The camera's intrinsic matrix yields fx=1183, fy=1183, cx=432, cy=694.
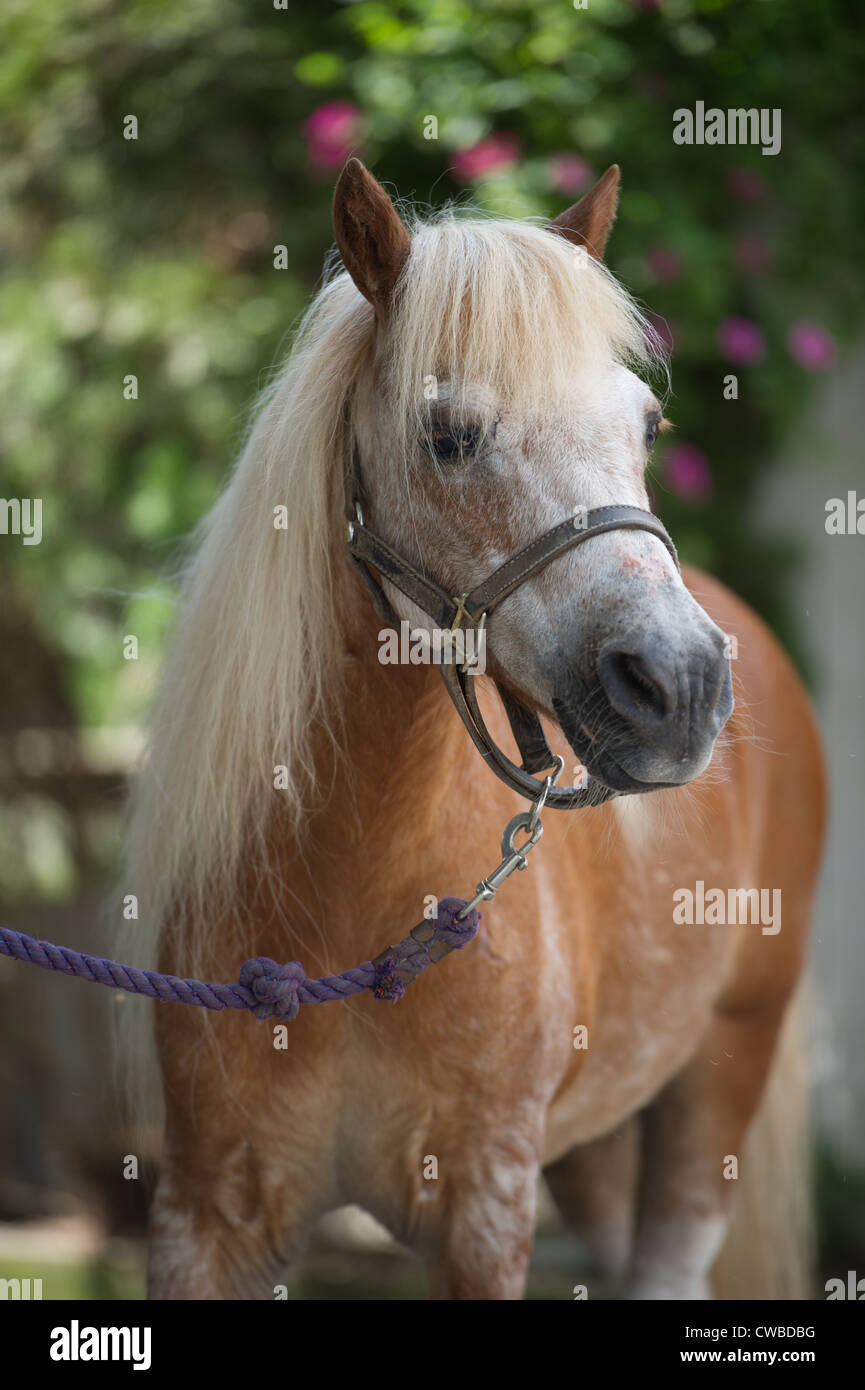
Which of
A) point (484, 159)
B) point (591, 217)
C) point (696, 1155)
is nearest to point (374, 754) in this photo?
point (591, 217)

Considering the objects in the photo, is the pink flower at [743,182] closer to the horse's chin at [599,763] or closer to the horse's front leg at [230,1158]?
the horse's chin at [599,763]

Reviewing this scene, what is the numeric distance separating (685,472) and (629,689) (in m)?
2.35

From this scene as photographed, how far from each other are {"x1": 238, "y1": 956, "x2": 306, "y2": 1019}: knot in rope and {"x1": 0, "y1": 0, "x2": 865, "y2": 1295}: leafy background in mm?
1854

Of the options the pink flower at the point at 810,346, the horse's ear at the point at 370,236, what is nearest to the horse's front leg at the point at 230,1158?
the horse's ear at the point at 370,236

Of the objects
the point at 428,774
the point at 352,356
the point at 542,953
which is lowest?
the point at 542,953

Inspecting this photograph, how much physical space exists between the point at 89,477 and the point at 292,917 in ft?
8.07

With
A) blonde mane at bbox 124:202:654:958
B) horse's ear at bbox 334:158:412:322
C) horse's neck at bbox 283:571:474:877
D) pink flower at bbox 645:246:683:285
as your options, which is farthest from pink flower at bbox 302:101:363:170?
horse's neck at bbox 283:571:474:877

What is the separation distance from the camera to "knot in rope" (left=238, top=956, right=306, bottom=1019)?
1.51 metres

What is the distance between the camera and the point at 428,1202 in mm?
1673

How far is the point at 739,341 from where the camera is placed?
3.37m

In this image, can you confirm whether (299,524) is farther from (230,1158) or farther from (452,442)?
(230,1158)

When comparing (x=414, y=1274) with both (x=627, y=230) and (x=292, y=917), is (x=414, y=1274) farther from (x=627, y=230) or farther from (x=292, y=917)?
(x=627, y=230)
